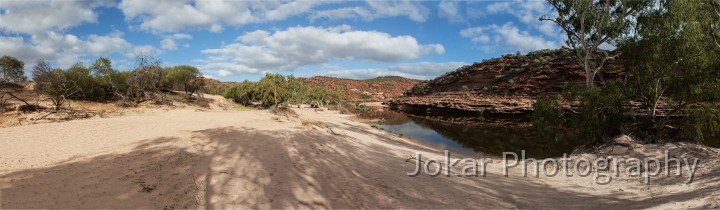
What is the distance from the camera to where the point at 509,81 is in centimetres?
4681

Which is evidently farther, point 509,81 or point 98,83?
point 509,81

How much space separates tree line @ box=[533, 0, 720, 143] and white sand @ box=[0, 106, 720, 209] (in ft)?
14.9

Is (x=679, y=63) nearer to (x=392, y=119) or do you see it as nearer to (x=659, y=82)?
(x=659, y=82)

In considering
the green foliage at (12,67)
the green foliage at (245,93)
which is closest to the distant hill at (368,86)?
the green foliage at (245,93)

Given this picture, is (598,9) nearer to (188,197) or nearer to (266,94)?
(188,197)

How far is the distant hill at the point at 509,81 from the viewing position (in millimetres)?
38688

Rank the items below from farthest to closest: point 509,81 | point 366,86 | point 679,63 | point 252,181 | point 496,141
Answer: point 366,86 → point 509,81 → point 496,141 → point 679,63 → point 252,181

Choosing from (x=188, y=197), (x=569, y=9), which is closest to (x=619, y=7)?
(x=569, y=9)

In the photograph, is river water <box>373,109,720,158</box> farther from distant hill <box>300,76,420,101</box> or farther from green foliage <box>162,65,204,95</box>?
distant hill <box>300,76,420,101</box>

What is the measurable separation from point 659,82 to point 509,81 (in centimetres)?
3431

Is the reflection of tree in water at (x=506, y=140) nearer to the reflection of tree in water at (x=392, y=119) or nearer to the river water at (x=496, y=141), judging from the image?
the river water at (x=496, y=141)

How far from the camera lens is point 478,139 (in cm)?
2391

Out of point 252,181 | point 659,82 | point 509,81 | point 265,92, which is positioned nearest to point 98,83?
point 265,92

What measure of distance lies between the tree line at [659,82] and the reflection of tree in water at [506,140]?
3.88 meters
